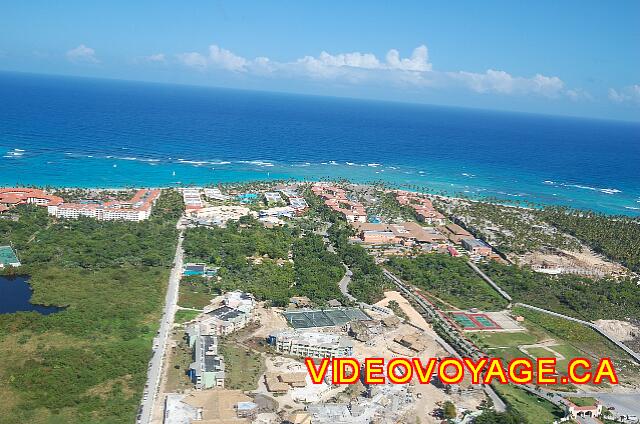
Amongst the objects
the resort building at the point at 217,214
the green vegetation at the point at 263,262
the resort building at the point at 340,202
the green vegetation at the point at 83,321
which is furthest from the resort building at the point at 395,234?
the green vegetation at the point at 83,321

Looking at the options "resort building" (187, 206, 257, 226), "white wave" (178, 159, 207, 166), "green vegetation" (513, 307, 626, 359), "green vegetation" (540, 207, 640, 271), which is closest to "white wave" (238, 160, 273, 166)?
"white wave" (178, 159, 207, 166)

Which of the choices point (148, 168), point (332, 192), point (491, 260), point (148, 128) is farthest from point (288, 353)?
point (148, 128)

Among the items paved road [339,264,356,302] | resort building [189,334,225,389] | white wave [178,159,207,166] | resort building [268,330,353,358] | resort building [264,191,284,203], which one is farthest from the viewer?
white wave [178,159,207,166]

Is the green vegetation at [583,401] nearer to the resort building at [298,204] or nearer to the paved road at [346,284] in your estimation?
the paved road at [346,284]

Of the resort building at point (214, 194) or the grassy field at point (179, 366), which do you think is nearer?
the grassy field at point (179, 366)

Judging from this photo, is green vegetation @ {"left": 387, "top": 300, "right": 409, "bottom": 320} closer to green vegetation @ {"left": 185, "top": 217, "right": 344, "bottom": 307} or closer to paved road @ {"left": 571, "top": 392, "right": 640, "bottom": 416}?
green vegetation @ {"left": 185, "top": 217, "right": 344, "bottom": 307}

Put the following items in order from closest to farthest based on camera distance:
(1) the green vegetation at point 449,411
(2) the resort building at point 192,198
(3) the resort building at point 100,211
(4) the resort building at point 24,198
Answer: (1) the green vegetation at point 449,411
(3) the resort building at point 100,211
(4) the resort building at point 24,198
(2) the resort building at point 192,198
